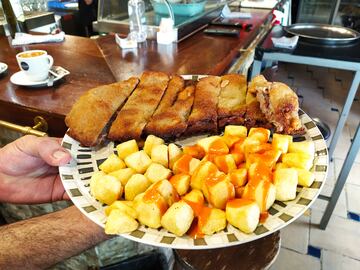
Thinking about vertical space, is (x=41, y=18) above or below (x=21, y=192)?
above

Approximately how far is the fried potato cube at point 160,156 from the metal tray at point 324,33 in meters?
1.71

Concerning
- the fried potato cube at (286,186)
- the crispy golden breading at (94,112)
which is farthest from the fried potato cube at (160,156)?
the fried potato cube at (286,186)

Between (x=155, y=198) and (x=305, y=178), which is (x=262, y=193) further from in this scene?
(x=155, y=198)

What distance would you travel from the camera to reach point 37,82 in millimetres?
1371

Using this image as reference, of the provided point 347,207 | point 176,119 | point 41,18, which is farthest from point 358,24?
point 176,119

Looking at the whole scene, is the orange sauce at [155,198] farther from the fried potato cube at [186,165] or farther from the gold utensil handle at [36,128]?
the gold utensil handle at [36,128]

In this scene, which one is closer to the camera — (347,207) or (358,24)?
(347,207)

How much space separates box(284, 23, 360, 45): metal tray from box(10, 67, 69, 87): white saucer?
1674mm

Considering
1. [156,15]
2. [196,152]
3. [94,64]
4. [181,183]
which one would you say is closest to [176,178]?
[181,183]

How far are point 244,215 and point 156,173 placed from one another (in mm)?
287

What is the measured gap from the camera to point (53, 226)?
1.02 metres

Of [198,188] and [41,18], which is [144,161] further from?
[41,18]

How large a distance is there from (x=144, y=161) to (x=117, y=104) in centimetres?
32

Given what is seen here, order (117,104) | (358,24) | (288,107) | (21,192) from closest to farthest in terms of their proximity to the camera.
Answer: (288,107) < (117,104) < (21,192) < (358,24)
